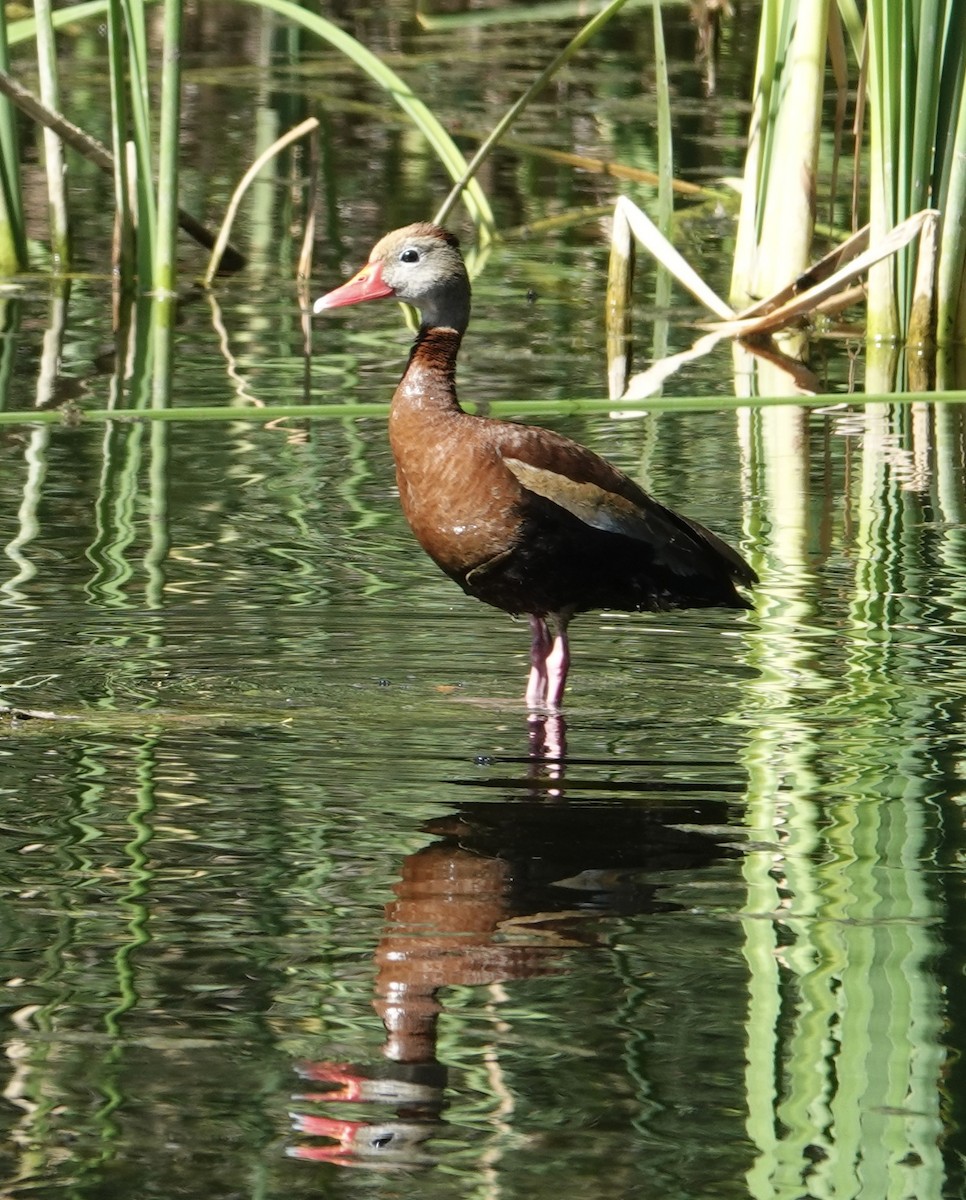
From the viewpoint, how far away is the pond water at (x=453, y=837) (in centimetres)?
333

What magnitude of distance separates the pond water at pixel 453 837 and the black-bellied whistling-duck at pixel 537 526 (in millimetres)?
190

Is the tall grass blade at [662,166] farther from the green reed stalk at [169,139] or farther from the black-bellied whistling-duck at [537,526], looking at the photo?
the black-bellied whistling-duck at [537,526]

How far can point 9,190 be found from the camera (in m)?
10.6

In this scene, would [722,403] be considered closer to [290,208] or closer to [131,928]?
[131,928]

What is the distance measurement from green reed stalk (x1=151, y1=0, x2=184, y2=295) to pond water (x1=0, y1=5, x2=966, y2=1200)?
1.24 m

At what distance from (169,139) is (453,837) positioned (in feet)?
18.5

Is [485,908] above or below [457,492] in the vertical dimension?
below

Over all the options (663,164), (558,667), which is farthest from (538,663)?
(663,164)

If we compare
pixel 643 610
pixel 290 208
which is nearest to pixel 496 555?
pixel 643 610

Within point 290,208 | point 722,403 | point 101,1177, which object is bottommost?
point 101,1177

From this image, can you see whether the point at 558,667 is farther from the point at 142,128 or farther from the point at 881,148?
the point at 142,128

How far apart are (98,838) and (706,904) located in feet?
3.84

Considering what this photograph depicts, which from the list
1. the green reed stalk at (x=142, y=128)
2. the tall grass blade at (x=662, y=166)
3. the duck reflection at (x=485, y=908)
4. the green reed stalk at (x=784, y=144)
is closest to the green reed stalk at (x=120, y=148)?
the green reed stalk at (x=142, y=128)

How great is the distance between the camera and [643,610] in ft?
19.8
